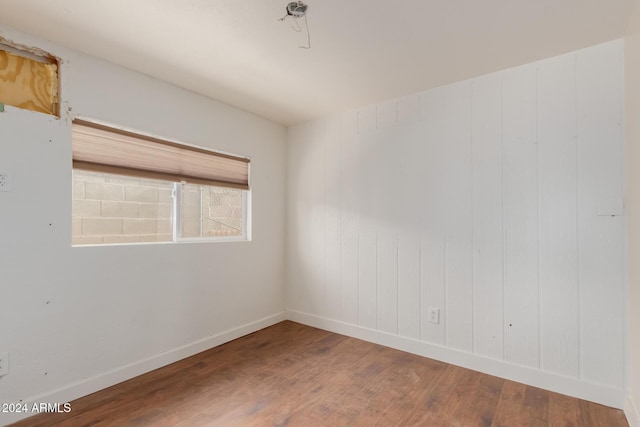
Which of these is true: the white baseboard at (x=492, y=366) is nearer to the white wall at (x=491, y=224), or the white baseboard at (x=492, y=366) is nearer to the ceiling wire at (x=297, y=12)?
the white wall at (x=491, y=224)

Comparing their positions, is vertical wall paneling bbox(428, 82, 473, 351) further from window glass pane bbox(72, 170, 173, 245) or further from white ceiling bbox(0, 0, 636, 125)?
window glass pane bbox(72, 170, 173, 245)

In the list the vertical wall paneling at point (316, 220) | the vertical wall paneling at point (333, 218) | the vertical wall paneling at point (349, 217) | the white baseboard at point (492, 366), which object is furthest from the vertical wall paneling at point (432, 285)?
the vertical wall paneling at point (316, 220)

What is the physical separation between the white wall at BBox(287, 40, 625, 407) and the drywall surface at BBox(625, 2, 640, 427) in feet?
0.26

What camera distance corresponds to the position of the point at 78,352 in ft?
6.79

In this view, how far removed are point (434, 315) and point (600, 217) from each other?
4.37ft

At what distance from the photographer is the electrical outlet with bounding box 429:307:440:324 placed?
2.63 metres

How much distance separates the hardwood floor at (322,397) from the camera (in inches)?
72.4

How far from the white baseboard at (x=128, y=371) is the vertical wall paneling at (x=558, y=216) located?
256cm

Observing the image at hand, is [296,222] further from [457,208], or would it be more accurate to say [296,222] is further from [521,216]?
[521,216]

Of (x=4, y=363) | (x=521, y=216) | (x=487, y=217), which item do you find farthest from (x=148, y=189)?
(x=521, y=216)

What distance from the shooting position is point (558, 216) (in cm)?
215

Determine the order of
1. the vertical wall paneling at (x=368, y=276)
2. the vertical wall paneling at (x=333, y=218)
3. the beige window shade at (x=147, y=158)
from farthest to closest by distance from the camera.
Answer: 1. the vertical wall paneling at (x=333, y=218)
2. the vertical wall paneling at (x=368, y=276)
3. the beige window shade at (x=147, y=158)

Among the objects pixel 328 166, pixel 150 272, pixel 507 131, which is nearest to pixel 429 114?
pixel 507 131

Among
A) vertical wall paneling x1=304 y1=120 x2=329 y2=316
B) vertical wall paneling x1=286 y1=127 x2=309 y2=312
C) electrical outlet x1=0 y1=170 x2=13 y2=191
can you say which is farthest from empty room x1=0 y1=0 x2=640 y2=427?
vertical wall paneling x1=286 y1=127 x2=309 y2=312
